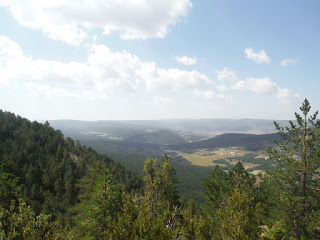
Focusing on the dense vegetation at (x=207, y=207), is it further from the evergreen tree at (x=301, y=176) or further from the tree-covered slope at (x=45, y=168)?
the tree-covered slope at (x=45, y=168)

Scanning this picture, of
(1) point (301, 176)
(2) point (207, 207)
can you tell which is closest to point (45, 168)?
(2) point (207, 207)

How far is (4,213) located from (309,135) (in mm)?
29771

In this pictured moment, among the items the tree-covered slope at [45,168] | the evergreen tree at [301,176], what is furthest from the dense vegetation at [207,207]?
the tree-covered slope at [45,168]

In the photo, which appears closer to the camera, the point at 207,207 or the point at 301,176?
the point at 301,176

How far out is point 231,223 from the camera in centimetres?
1652

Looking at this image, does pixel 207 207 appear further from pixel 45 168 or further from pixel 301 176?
pixel 45 168

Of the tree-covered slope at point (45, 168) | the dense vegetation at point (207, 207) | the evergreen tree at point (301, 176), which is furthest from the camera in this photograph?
the tree-covered slope at point (45, 168)

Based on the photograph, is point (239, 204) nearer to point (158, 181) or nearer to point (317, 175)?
point (158, 181)

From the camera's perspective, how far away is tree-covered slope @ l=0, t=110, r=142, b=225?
3093 inches

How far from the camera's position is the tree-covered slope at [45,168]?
78562mm

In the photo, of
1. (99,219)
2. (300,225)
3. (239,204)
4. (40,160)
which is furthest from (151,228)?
(40,160)

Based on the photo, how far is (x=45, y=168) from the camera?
97.1 metres

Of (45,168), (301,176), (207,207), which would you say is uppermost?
(301,176)

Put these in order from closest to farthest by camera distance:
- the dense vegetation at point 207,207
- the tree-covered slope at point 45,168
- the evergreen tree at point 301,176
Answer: the dense vegetation at point 207,207, the evergreen tree at point 301,176, the tree-covered slope at point 45,168
